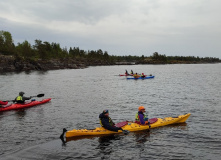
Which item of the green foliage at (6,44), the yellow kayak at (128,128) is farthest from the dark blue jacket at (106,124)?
the green foliage at (6,44)

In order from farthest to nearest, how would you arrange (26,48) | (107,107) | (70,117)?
(26,48) < (107,107) < (70,117)

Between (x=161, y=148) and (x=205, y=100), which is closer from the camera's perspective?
(x=161, y=148)

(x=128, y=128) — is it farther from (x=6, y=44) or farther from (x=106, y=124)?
(x=6, y=44)

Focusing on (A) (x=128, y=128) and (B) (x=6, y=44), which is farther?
(B) (x=6, y=44)

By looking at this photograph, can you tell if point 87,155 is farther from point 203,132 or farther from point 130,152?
point 203,132

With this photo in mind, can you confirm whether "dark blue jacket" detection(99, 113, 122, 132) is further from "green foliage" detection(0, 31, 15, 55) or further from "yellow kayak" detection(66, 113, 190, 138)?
"green foliage" detection(0, 31, 15, 55)

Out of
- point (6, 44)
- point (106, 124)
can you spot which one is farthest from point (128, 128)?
point (6, 44)

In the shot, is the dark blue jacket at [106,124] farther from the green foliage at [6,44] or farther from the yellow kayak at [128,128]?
the green foliage at [6,44]

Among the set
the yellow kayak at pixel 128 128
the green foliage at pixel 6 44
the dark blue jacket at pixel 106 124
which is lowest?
the yellow kayak at pixel 128 128

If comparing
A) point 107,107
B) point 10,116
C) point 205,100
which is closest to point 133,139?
point 107,107

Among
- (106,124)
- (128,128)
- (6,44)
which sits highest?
(6,44)

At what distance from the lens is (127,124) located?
58.9 feet

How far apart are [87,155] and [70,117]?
9572mm

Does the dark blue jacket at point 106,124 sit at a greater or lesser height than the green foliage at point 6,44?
lesser
